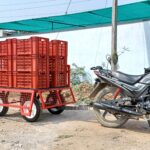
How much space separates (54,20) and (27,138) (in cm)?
926

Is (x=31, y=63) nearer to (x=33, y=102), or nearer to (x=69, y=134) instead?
(x=33, y=102)

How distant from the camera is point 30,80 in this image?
7473 millimetres

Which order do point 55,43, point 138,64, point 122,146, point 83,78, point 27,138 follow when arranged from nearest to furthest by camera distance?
point 122,146, point 27,138, point 55,43, point 138,64, point 83,78

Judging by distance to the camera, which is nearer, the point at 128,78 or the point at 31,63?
the point at 128,78

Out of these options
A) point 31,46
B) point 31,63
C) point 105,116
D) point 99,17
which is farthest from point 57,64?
point 99,17

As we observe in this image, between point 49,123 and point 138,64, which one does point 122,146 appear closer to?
point 49,123

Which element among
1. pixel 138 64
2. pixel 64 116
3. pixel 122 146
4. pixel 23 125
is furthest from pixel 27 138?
pixel 138 64

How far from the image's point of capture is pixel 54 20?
14672 millimetres

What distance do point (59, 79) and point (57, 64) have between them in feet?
1.18

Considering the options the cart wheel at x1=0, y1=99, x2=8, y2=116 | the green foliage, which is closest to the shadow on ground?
the cart wheel at x1=0, y1=99, x2=8, y2=116

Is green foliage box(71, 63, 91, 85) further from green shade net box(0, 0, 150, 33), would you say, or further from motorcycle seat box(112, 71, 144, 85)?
motorcycle seat box(112, 71, 144, 85)

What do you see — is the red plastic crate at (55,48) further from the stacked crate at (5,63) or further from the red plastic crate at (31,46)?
the stacked crate at (5,63)

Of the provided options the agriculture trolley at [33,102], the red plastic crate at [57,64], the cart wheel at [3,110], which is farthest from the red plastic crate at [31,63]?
the cart wheel at [3,110]

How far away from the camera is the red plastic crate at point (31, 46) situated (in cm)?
731
